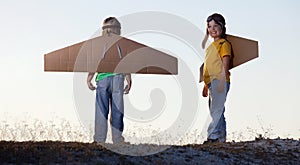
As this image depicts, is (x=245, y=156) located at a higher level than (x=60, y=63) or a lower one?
lower

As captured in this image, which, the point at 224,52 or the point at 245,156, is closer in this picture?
the point at 245,156

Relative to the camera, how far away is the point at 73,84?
30.0ft

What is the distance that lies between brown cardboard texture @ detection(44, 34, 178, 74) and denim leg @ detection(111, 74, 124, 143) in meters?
0.19

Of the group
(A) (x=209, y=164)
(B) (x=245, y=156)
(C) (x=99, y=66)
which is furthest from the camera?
(C) (x=99, y=66)

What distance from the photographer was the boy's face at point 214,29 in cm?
929

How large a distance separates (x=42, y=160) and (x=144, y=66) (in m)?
3.25

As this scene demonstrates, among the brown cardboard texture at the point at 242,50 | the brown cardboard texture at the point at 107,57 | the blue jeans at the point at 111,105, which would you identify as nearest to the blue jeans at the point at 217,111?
the brown cardboard texture at the point at 242,50

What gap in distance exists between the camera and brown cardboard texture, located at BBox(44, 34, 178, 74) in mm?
9070

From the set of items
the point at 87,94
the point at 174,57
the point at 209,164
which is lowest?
the point at 209,164

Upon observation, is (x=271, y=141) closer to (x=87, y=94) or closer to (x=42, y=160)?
(x=87, y=94)

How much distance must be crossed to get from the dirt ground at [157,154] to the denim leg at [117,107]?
1138mm

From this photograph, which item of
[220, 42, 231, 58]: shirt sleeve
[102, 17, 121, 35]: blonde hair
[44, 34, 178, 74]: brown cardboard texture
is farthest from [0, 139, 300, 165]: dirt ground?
[102, 17, 121, 35]: blonde hair

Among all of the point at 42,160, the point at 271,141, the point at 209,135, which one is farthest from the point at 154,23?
the point at 42,160

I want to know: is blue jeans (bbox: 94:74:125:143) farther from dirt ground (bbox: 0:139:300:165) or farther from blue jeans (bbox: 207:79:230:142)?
blue jeans (bbox: 207:79:230:142)
